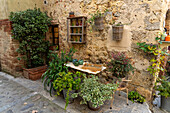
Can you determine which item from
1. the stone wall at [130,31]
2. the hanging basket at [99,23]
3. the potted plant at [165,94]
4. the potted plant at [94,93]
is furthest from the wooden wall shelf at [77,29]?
the potted plant at [165,94]

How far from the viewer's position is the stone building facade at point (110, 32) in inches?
96.7

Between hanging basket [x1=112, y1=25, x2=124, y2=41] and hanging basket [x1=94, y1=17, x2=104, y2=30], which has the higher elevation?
hanging basket [x1=94, y1=17, x2=104, y2=30]

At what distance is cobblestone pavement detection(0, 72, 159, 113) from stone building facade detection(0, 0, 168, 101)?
561 millimetres

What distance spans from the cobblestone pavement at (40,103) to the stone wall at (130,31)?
0.56m

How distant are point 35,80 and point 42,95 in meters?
1.17

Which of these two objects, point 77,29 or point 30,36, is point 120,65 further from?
point 30,36

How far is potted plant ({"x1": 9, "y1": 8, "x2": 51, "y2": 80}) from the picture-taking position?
3.60 meters

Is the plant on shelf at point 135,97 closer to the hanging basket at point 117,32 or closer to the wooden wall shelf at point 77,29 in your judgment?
the hanging basket at point 117,32

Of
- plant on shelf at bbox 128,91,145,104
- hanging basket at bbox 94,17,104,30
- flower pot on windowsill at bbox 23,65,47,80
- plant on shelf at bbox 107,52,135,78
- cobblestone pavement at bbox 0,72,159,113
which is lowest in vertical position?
cobblestone pavement at bbox 0,72,159,113

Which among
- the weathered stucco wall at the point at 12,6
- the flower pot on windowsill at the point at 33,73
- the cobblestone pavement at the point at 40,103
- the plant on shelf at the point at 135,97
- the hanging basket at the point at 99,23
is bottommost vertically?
the cobblestone pavement at the point at 40,103

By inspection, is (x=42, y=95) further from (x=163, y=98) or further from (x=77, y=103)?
(x=163, y=98)

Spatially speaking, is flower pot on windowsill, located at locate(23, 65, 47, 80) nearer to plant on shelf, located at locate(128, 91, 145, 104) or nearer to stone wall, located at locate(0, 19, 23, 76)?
stone wall, located at locate(0, 19, 23, 76)

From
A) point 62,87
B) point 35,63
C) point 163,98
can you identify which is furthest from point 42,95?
point 163,98

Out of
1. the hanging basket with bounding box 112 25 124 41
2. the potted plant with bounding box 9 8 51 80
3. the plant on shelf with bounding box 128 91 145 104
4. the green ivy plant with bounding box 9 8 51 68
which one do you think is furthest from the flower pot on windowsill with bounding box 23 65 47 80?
the plant on shelf with bounding box 128 91 145 104
